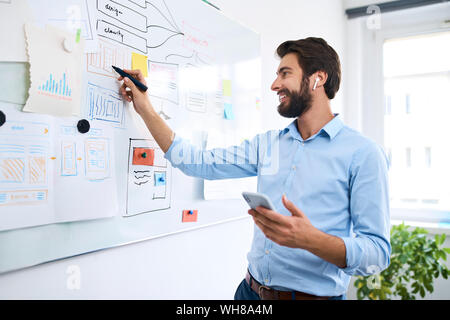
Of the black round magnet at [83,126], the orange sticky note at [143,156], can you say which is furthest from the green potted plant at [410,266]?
the black round magnet at [83,126]

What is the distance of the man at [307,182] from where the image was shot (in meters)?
0.88

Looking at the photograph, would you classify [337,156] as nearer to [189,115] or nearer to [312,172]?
[312,172]

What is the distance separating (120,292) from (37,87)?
2.15 ft

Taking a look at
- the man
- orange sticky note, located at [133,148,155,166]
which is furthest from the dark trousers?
orange sticky note, located at [133,148,155,166]

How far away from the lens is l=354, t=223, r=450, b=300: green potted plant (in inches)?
84.4

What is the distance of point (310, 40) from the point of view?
1.17 metres

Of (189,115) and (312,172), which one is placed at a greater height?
(189,115)

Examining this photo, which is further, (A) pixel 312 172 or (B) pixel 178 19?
(B) pixel 178 19

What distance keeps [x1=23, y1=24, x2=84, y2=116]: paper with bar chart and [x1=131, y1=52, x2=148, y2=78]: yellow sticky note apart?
186 mm

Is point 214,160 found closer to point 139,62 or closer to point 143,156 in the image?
point 143,156

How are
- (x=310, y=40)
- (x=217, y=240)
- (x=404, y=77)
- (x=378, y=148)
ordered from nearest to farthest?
(x=378, y=148)
(x=310, y=40)
(x=217, y=240)
(x=404, y=77)

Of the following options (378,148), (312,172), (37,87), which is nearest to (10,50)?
(37,87)

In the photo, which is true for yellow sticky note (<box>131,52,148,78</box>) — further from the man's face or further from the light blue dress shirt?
the man's face
